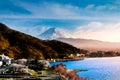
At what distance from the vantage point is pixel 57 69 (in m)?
85.6

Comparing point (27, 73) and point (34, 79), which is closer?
point (34, 79)

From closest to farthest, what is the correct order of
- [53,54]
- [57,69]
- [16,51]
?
[57,69] < [16,51] < [53,54]

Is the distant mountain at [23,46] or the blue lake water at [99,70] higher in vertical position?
the distant mountain at [23,46]

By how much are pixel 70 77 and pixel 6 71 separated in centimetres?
1298

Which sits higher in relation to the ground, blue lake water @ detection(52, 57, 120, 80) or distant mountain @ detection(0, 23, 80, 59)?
distant mountain @ detection(0, 23, 80, 59)

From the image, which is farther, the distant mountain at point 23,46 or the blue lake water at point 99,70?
the distant mountain at point 23,46

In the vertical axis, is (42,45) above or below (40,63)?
above

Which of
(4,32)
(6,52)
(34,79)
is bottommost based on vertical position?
(34,79)

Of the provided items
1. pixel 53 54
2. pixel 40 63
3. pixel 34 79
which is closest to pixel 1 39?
pixel 53 54

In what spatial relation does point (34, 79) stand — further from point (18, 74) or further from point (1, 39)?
point (1, 39)

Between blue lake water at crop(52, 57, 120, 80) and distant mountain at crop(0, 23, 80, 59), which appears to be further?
distant mountain at crop(0, 23, 80, 59)

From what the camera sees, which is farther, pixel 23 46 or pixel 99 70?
pixel 23 46

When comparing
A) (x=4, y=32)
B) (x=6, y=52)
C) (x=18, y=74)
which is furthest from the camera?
(x=4, y=32)

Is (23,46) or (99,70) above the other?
(23,46)
